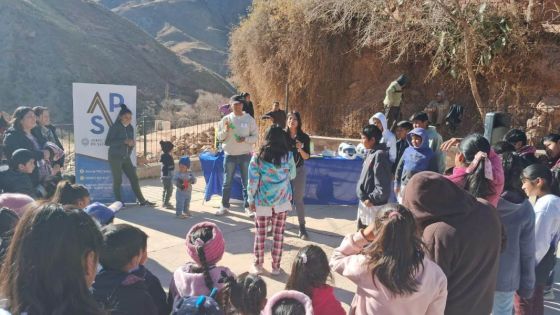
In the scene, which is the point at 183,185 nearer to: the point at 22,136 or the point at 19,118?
the point at 22,136

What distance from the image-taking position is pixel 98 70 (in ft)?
140

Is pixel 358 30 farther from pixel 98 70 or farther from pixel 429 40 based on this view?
pixel 98 70

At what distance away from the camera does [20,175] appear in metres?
4.48

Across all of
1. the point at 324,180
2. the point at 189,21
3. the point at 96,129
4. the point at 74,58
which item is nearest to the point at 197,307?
the point at 324,180

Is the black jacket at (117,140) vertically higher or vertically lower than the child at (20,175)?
higher

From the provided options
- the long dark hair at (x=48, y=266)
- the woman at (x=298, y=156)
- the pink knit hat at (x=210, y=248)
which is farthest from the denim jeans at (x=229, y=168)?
the long dark hair at (x=48, y=266)

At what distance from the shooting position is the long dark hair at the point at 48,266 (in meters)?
1.70

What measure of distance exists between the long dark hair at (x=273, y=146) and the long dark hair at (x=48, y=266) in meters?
3.02

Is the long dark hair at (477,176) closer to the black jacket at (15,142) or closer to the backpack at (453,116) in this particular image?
the black jacket at (15,142)

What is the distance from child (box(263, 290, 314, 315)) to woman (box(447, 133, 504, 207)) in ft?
4.72

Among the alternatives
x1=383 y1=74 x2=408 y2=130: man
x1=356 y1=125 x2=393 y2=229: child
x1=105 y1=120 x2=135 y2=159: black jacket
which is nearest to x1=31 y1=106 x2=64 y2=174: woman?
x1=105 y1=120 x2=135 y2=159: black jacket

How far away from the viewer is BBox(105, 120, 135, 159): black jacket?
7.46 metres

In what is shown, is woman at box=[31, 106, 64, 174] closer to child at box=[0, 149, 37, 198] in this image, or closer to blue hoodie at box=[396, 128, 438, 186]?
child at box=[0, 149, 37, 198]

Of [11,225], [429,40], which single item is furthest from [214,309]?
[429,40]
